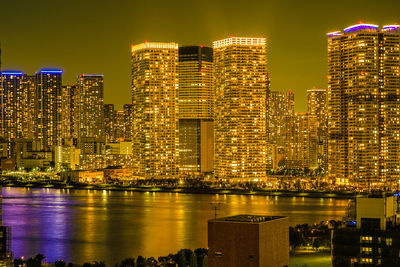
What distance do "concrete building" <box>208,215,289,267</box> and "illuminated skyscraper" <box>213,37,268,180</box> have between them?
59418mm

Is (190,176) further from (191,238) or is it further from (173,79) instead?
(191,238)

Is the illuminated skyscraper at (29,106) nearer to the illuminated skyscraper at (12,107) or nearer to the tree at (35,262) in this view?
the illuminated skyscraper at (12,107)

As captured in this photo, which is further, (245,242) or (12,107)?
(12,107)

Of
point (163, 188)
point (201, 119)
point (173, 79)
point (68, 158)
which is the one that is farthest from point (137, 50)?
point (68, 158)

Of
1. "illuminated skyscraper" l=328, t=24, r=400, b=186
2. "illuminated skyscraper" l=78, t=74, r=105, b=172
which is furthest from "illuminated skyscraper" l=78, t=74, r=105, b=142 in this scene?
"illuminated skyscraper" l=328, t=24, r=400, b=186

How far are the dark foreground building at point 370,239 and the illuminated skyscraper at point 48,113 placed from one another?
103m

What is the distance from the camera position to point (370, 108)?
70438 millimetres

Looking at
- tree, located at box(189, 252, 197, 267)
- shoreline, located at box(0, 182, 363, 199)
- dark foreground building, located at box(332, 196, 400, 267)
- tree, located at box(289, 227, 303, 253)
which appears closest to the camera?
dark foreground building, located at box(332, 196, 400, 267)

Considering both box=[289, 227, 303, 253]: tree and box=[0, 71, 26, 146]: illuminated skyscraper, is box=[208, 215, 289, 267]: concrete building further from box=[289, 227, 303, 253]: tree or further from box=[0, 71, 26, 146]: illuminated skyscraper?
box=[0, 71, 26, 146]: illuminated skyscraper

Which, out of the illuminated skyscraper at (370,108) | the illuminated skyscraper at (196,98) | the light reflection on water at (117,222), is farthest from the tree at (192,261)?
the illuminated skyscraper at (196,98)

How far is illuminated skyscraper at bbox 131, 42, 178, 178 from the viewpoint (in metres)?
80.3

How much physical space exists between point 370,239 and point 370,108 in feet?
179

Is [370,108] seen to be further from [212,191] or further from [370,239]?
[370,239]

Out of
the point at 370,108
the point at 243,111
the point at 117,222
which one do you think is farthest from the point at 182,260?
the point at 243,111
